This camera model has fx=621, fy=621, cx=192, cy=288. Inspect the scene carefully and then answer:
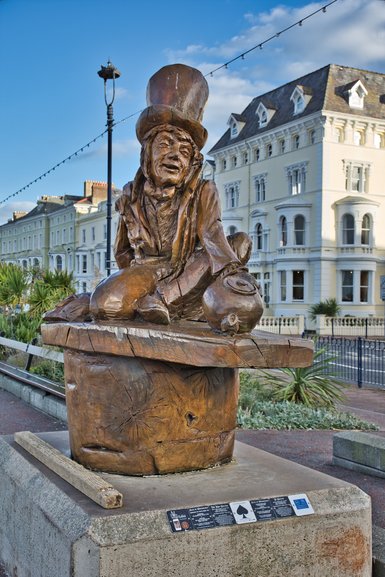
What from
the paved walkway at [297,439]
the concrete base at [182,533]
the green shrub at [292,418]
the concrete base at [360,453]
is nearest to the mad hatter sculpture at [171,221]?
the concrete base at [182,533]

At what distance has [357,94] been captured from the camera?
3328 centimetres

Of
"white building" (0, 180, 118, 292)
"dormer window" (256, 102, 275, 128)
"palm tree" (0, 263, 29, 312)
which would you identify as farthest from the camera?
"white building" (0, 180, 118, 292)

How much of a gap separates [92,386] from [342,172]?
31.7 metres

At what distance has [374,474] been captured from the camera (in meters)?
5.10

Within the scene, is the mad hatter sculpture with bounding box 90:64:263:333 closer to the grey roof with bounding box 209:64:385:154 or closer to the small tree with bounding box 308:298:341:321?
the small tree with bounding box 308:298:341:321

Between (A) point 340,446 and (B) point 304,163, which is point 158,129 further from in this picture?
(B) point 304,163

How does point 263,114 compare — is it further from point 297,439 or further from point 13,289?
point 297,439

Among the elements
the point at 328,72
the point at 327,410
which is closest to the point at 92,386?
the point at 327,410

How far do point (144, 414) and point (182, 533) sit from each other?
0.72 m

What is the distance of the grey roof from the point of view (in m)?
32.8

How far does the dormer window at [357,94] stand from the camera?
108ft

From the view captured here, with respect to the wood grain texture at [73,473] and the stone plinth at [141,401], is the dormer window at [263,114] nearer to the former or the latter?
the wood grain texture at [73,473]

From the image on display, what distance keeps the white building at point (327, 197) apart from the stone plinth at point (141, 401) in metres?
30.0

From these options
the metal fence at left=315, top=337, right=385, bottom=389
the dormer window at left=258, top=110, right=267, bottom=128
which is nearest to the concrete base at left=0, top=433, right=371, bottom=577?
the metal fence at left=315, top=337, right=385, bottom=389
